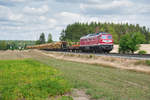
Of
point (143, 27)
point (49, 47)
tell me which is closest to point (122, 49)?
point (49, 47)

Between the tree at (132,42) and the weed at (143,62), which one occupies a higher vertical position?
the tree at (132,42)

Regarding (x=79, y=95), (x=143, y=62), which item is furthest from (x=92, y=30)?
(x=79, y=95)

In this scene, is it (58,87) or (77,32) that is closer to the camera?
(58,87)

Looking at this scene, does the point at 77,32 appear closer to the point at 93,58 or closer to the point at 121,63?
the point at 93,58

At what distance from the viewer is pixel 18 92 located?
476 inches

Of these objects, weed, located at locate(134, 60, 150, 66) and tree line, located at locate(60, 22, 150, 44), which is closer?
weed, located at locate(134, 60, 150, 66)

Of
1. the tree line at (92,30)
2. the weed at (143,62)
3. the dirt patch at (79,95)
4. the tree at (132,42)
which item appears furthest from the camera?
the tree line at (92,30)

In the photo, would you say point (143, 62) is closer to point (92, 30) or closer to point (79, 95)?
point (79, 95)

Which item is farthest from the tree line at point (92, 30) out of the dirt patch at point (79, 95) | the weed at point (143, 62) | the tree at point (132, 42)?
the dirt patch at point (79, 95)

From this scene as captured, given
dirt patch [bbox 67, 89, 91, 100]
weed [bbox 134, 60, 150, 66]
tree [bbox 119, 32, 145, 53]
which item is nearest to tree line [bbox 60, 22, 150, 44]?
tree [bbox 119, 32, 145, 53]

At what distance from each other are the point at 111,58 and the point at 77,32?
91.5 meters

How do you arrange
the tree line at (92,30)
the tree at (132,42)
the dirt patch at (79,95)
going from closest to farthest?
the dirt patch at (79,95) < the tree at (132,42) < the tree line at (92,30)

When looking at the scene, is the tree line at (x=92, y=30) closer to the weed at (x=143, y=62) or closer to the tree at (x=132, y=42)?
the tree at (x=132, y=42)

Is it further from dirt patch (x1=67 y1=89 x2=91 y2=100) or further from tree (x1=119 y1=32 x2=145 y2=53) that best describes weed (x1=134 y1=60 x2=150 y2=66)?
tree (x1=119 y1=32 x2=145 y2=53)
